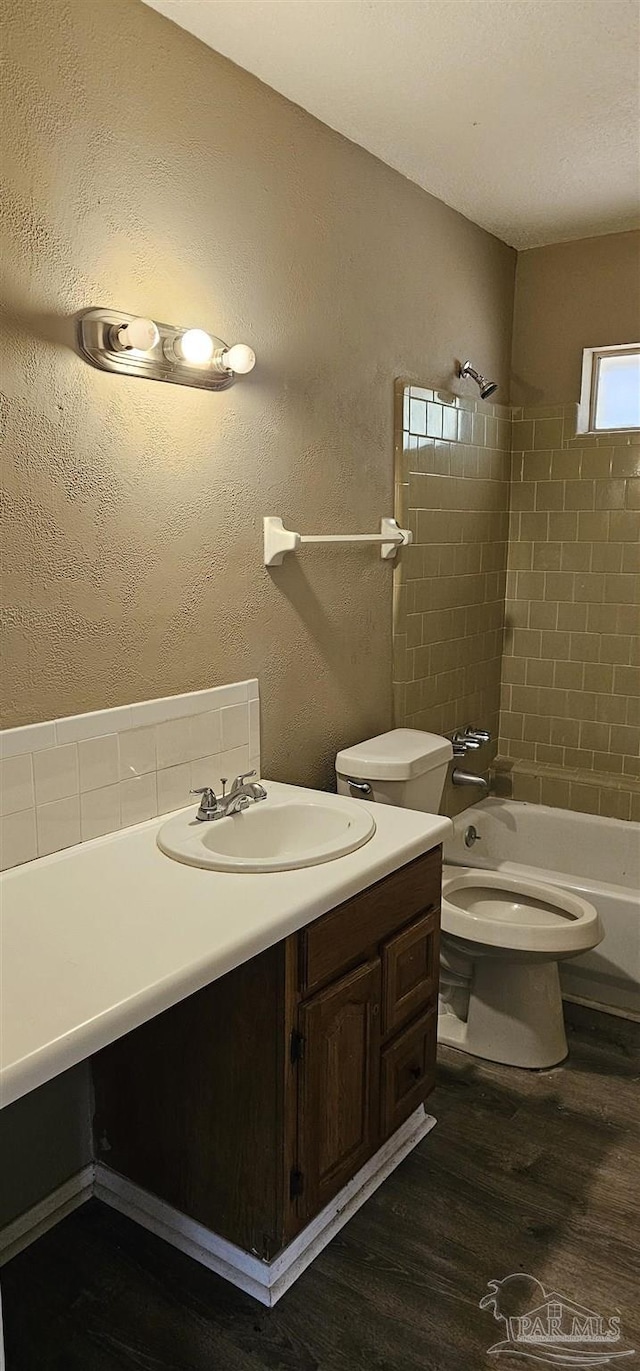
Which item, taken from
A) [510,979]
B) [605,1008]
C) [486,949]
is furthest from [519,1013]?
[605,1008]

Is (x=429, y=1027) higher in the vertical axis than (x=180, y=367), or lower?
lower

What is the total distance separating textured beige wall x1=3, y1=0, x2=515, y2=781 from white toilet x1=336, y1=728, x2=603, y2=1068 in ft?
0.55

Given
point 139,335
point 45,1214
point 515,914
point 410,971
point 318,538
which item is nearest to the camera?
point 139,335

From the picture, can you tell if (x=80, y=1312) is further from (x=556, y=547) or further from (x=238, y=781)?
(x=556, y=547)

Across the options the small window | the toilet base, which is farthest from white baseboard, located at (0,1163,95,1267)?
the small window

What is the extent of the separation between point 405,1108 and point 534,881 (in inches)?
36.4

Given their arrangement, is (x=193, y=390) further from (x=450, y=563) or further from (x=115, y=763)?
(x=450, y=563)

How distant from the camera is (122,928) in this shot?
1.43 metres

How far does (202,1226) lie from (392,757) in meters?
1.13

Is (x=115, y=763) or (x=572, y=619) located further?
(x=572, y=619)

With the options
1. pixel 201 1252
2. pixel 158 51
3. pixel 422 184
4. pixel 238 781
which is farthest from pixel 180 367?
pixel 201 1252

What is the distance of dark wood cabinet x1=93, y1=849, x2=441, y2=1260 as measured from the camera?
1.65m

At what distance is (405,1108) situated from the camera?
2047mm

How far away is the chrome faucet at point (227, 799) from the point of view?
1926 millimetres
